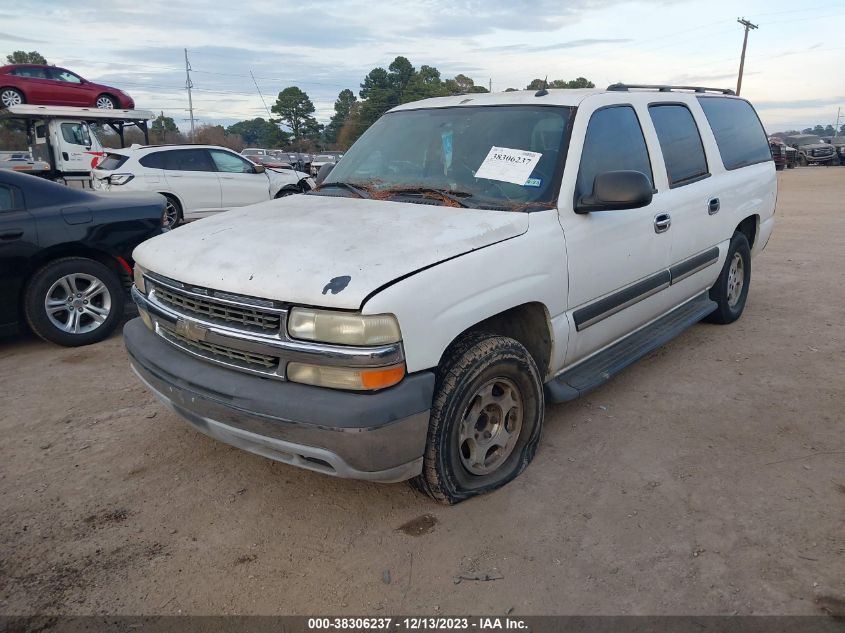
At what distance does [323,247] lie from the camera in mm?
2738

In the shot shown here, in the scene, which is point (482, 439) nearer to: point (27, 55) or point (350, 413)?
point (350, 413)

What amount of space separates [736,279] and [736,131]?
123cm

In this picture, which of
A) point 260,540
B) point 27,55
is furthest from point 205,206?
point 27,55

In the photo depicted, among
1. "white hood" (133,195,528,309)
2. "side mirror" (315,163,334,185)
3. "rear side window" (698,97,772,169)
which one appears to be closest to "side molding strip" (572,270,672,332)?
"white hood" (133,195,528,309)

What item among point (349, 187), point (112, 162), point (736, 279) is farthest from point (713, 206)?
point (112, 162)

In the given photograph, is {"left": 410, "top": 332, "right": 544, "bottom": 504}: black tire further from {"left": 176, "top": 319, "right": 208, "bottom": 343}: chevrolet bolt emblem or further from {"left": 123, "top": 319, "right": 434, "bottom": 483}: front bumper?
{"left": 176, "top": 319, "right": 208, "bottom": 343}: chevrolet bolt emblem

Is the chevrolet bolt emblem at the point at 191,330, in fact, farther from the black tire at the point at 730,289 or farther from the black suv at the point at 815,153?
the black suv at the point at 815,153

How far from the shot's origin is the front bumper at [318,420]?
242 centimetres

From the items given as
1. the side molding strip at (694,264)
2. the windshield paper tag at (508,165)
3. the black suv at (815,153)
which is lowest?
the black suv at (815,153)

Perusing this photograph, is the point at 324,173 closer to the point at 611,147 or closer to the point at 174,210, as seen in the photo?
the point at 611,147

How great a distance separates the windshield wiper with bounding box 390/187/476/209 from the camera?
325 cm

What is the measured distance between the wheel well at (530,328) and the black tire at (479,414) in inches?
6.0

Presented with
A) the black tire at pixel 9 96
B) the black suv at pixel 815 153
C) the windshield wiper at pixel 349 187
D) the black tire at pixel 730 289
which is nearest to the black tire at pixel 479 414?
the windshield wiper at pixel 349 187

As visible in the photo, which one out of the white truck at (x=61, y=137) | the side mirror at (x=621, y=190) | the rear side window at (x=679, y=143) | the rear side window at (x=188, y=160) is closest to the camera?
the side mirror at (x=621, y=190)
